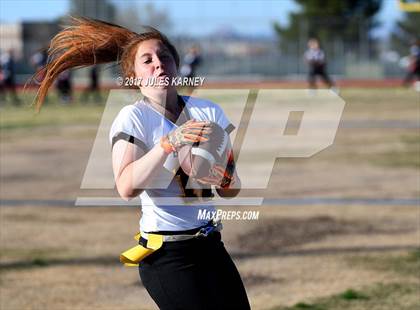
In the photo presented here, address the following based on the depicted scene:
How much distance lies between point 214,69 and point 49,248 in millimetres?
36036

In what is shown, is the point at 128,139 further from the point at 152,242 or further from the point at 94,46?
the point at 94,46

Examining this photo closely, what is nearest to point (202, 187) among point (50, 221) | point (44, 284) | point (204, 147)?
point (204, 147)

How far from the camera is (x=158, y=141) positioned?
12.6 ft

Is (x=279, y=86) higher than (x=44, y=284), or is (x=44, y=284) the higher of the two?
(x=44, y=284)

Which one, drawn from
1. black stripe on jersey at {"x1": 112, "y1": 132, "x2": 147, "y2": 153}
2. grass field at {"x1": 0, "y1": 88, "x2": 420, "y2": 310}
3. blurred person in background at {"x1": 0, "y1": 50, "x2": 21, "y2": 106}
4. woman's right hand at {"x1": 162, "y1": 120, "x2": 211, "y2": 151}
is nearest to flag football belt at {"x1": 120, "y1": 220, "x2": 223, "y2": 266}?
black stripe on jersey at {"x1": 112, "y1": 132, "x2": 147, "y2": 153}

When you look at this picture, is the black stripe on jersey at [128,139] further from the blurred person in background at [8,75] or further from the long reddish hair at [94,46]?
the blurred person in background at [8,75]

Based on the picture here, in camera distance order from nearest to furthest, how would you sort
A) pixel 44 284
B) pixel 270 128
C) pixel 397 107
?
pixel 44 284
pixel 270 128
pixel 397 107

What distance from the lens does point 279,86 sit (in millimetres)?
40156

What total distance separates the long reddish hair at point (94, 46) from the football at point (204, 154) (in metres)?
0.47

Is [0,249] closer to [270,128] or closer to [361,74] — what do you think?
[270,128]

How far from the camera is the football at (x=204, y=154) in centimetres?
374

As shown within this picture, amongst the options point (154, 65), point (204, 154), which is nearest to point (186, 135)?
point (204, 154)

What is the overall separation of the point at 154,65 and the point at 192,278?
932mm

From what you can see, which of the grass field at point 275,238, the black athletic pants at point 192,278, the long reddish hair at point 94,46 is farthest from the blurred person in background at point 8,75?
the black athletic pants at point 192,278
